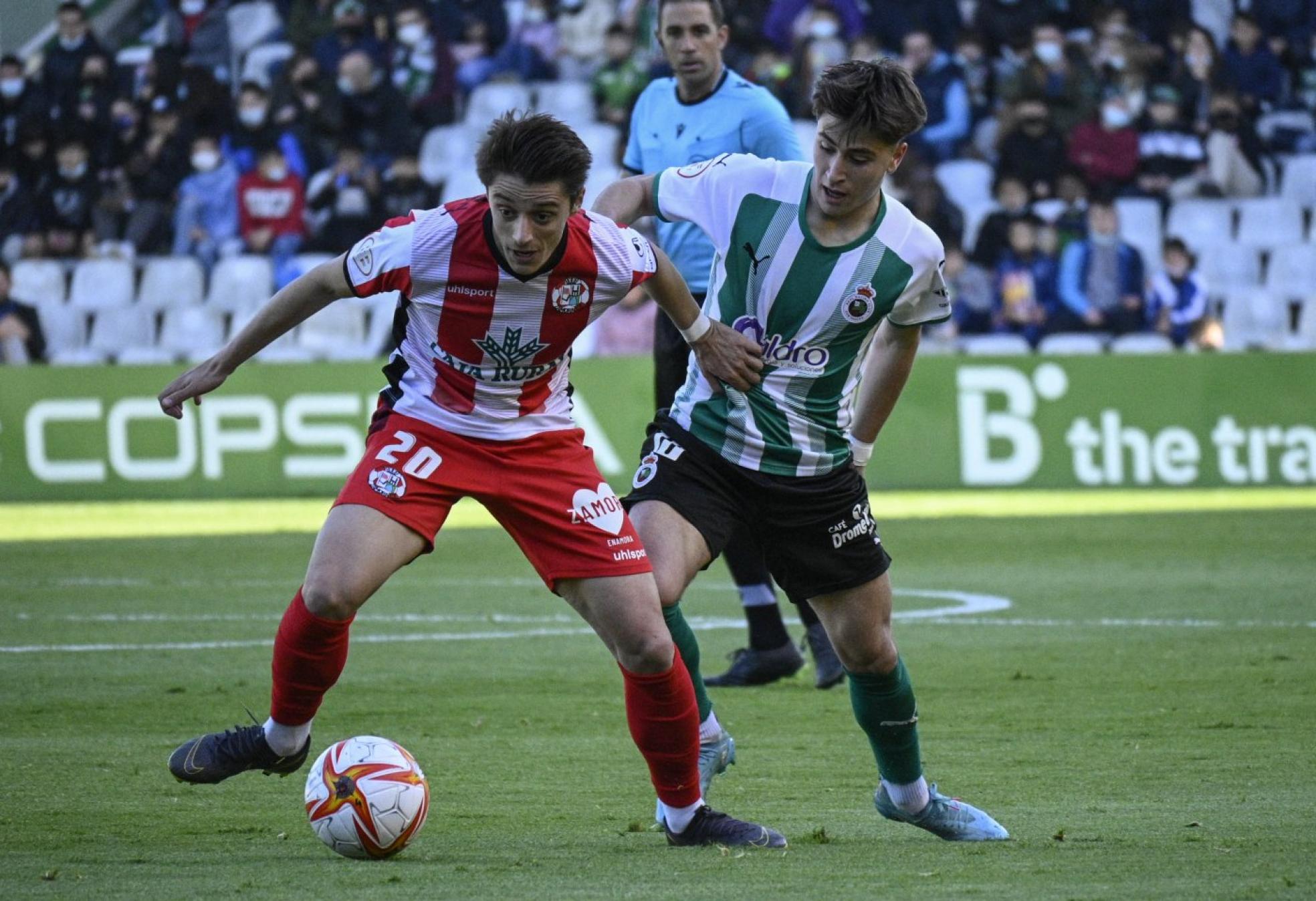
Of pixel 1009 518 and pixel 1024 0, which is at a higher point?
pixel 1024 0

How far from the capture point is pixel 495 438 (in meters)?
5.14

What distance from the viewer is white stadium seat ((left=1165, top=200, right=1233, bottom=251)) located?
19.3 m

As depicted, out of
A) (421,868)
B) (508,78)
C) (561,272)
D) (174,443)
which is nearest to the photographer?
(421,868)

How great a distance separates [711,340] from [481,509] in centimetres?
1200

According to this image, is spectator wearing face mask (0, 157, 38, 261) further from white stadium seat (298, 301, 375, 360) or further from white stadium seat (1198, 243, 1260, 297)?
white stadium seat (1198, 243, 1260, 297)

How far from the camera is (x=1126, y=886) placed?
4238 mm

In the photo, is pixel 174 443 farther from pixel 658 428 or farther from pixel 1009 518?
pixel 658 428

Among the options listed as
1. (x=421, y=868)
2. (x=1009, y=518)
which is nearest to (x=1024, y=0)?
(x=1009, y=518)

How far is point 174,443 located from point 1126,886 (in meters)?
13.3

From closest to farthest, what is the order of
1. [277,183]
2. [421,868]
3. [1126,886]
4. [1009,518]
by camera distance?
[1126,886] < [421,868] < [1009,518] < [277,183]

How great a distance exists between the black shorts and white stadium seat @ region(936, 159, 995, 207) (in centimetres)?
1458

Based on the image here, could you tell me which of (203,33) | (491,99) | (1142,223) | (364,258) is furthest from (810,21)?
(364,258)

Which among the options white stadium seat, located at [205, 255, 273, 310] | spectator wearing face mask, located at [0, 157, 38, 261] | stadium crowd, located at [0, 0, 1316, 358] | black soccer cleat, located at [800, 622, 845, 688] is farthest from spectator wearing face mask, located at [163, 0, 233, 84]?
black soccer cleat, located at [800, 622, 845, 688]

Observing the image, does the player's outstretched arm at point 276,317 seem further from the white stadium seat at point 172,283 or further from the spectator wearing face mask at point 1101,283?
the white stadium seat at point 172,283
